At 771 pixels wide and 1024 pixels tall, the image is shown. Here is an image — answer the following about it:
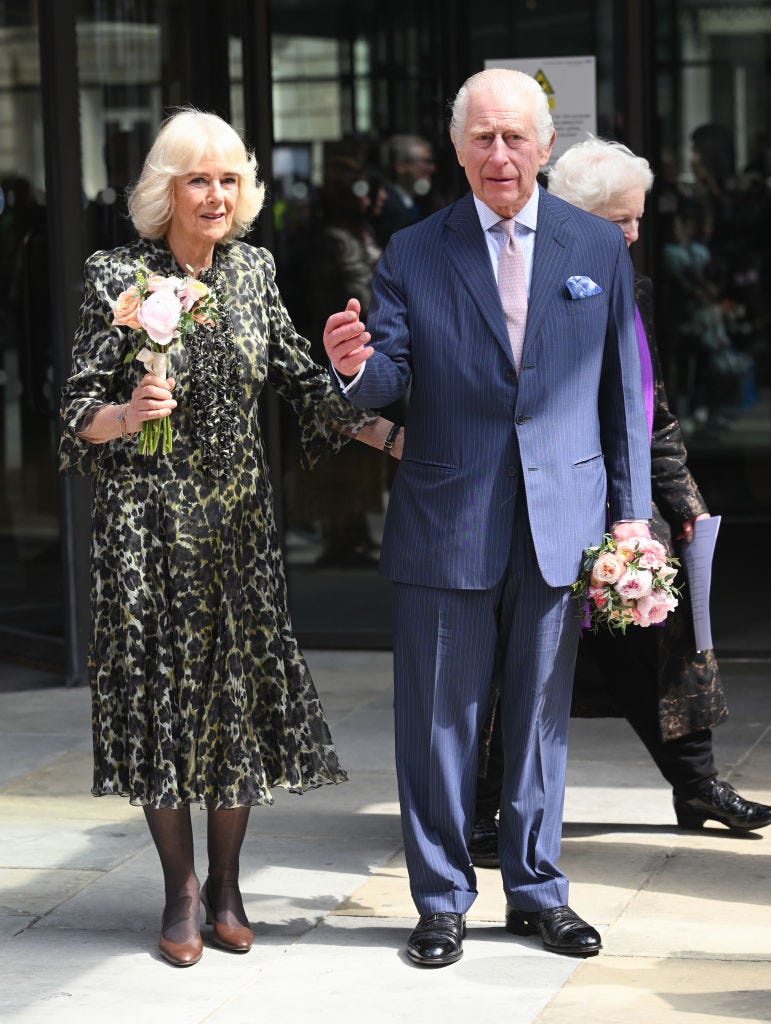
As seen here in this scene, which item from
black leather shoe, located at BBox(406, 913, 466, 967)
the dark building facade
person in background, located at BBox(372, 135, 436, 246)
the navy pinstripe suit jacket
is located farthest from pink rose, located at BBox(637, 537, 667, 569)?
person in background, located at BBox(372, 135, 436, 246)

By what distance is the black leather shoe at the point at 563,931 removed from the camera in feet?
13.7

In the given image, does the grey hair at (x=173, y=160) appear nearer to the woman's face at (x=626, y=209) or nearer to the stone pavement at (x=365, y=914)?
the woman's face at (x=626, y=209)

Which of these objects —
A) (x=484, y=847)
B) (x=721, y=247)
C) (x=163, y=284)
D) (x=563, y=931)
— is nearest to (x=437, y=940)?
(x=563, y=931)

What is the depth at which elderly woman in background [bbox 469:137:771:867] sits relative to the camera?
475cm

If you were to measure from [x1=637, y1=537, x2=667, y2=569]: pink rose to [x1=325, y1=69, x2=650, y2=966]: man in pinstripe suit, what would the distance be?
0.07 meters

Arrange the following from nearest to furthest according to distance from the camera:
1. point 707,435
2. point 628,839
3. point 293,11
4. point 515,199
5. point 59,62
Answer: point 515,199 → point 628,839 → point 59,62 → point 293,11 → point 707,435

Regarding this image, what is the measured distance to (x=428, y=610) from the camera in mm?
4211

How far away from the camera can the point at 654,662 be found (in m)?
5.00

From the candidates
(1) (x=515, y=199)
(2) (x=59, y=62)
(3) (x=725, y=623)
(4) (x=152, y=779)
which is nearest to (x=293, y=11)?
(2) (x=59, y=62)

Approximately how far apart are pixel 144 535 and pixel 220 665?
1.12 ft

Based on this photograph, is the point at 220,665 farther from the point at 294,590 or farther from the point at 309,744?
the point at 294,590

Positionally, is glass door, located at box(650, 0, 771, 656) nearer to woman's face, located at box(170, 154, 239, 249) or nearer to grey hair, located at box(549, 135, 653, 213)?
grey hair, located at box(549, 135, 653, 213)

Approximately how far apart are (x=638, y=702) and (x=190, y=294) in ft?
5.93

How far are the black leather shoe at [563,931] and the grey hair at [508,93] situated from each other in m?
1.73
